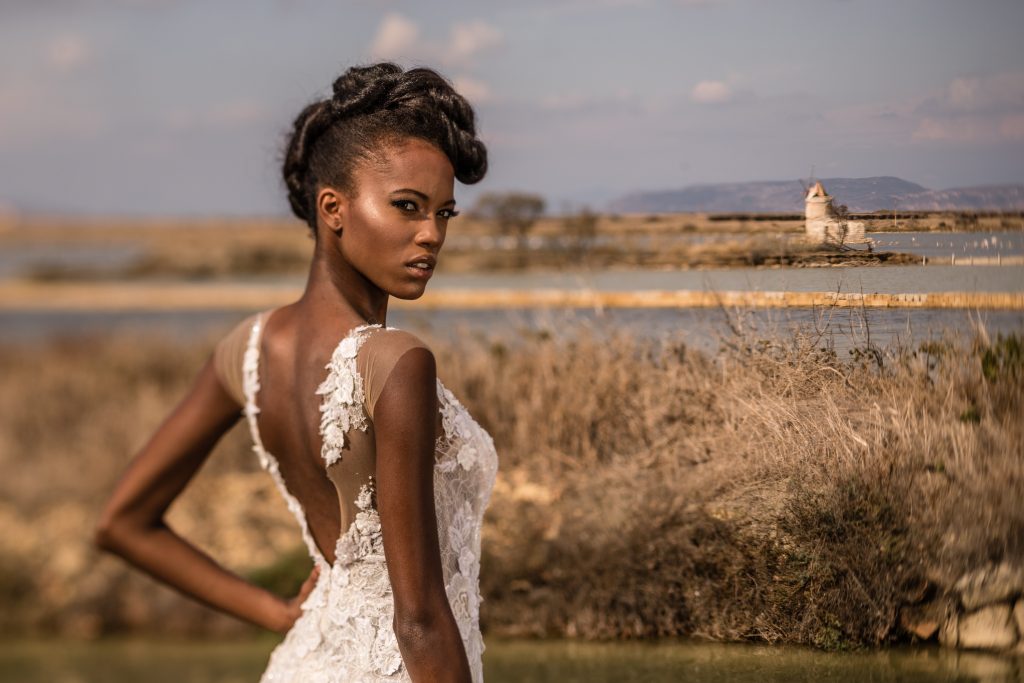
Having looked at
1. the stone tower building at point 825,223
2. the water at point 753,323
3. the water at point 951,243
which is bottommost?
the water at point 753,323

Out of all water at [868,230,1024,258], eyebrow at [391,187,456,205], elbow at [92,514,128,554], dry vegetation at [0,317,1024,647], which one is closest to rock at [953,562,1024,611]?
dry vegetation at [0,317,1024,647]

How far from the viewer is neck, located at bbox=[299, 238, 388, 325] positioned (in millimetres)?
1937

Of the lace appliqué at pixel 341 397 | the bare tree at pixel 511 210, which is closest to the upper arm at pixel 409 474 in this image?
the lace appliqué at pixel 341 397

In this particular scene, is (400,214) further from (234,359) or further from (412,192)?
(234,359)

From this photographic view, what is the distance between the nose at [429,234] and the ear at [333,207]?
5.4 inches

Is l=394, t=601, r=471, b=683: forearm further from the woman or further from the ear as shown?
the ear

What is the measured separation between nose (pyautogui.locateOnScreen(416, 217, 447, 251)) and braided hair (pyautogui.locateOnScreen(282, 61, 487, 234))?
5.1 inches

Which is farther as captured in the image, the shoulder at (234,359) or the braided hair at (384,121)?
the shoulder at (234,359)

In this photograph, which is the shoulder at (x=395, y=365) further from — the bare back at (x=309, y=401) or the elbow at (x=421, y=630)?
the elbow at (x=421, y=630)

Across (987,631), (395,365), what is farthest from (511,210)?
(987,631)

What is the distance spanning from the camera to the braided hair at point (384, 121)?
1861 mm

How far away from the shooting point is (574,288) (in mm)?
2861

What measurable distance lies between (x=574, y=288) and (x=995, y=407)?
1.29 m

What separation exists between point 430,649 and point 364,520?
0.29m
